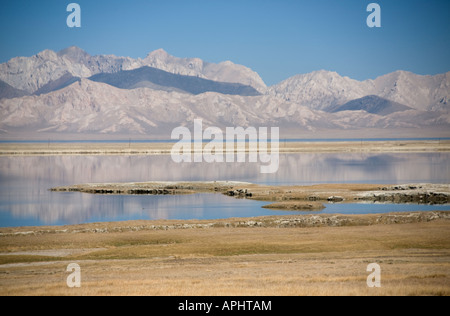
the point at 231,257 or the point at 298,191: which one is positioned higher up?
the point at 298,191

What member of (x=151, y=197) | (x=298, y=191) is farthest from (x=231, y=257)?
(x=151, y=197)

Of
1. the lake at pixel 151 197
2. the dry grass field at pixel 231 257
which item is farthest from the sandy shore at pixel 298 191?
the dry grass field at pixel 231 257

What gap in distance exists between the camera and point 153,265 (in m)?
27.5

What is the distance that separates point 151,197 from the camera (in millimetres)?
66312

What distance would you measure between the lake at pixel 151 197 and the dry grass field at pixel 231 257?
8313 mm

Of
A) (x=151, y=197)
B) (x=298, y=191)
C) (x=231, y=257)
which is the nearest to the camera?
(x=231, y=257)

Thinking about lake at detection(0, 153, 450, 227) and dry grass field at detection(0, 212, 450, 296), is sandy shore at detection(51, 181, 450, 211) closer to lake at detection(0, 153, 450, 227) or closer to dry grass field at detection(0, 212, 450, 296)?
lake at detection(0, 153, 450, 227)

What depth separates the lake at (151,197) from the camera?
5238cm

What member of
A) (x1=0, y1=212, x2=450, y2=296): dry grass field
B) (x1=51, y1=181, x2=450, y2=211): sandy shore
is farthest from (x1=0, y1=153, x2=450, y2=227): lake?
(x1=0, y1=212, x2=450, y2=296): dry grass field

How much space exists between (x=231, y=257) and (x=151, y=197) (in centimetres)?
3732

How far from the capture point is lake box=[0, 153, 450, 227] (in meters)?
52.4

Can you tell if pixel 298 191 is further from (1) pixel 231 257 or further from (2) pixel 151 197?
(1) pixel 231 257

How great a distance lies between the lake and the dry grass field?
8.31 meters
